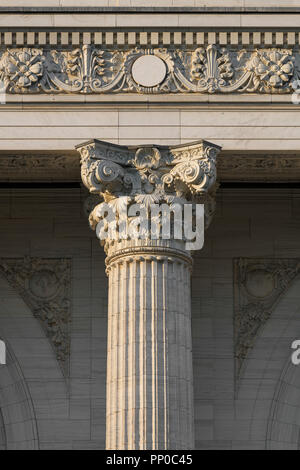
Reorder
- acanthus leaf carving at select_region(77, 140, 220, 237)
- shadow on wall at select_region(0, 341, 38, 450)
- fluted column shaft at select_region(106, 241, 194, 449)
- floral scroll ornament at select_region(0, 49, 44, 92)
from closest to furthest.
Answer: fluted column shaft at select_region(106, 241, 194, 449) < acanthus leaf carving at select_region(77, 140, 220, 237) < floral scroll ornament at select_region(0, 49, 44, 92) < shadow on wall at select_region(0, 341, 38, 450)

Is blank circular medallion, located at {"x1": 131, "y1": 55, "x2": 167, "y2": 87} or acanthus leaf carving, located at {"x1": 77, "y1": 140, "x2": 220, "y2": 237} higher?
blank circular medallion, located at {"x1": 131, "y1": 55, "x2": 167, "y2": 87}

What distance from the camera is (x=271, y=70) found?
2519cm

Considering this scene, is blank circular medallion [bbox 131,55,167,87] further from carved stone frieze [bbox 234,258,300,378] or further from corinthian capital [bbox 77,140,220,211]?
carved stone frieze [bbox 234,258,300,378]

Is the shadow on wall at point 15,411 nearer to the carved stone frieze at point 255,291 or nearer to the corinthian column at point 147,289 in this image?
the corinthian column at point 147,289

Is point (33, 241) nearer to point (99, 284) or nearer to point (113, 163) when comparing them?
point (99, 284)

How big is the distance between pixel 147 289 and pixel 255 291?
390 cm

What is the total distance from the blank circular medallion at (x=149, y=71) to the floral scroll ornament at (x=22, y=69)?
1499 millimetres

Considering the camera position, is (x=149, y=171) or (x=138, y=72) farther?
(x=138, y=72)

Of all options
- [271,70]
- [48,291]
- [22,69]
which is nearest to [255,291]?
[48,291]

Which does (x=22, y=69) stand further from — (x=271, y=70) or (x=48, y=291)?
(x=48, y=291)

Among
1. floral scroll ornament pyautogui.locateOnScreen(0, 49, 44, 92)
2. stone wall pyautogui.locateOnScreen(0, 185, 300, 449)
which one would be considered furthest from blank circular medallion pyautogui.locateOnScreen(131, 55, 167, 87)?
stone wall pyautogui.locateOnScreen(0, 185, 300, 449)

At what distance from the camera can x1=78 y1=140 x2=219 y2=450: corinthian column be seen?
23281 mm

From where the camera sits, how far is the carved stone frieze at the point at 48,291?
2712 centimetres

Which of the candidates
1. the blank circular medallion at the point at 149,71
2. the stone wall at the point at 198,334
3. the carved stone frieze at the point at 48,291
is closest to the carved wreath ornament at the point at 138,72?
the blank circular medallion at the point at 149,71
